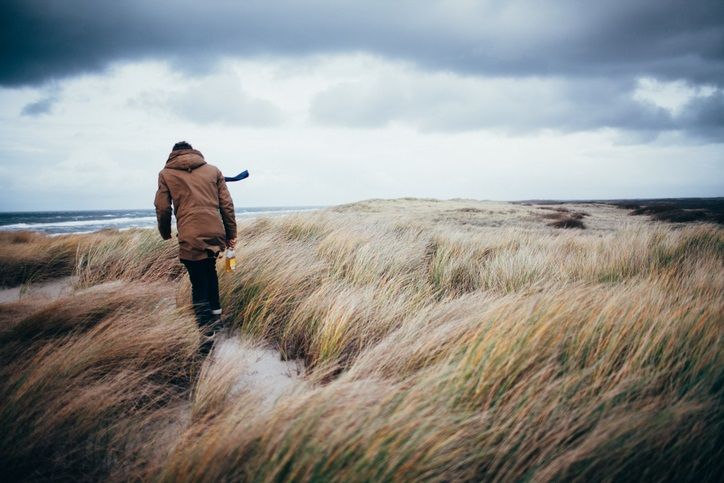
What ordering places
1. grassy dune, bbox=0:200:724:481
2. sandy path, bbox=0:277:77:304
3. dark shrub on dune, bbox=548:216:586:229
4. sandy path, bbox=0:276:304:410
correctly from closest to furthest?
grassy dune, bbox=0:200:724:481 → sandy path, bbox=0:276:304:410 → sandy path, bbox=0:277:77:304 → dark shrub on dune, bbox=548:216:586:229

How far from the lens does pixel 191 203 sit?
287 centimetres

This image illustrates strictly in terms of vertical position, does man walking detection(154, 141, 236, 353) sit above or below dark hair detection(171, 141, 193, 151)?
below

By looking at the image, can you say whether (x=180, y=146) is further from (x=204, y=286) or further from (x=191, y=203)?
(x=204, y=286)

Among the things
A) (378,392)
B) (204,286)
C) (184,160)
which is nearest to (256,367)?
(204,286)

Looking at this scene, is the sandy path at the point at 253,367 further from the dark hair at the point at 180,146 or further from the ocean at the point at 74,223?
the ocean at the point at 74,223

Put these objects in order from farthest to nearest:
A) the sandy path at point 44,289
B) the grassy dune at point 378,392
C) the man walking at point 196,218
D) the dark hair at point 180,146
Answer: the sandy path at point 44,289 < the dark hair at point 180,146 < the man walking at point 196,218 < the grassy dune at point 378,392

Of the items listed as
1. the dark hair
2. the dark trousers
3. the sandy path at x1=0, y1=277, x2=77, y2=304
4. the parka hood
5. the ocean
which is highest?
the dark hair

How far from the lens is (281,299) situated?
10.8 ft

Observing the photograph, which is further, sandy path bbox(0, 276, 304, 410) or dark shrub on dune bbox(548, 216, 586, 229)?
dark shrub on dune bbox(548, 216, 586, 229)

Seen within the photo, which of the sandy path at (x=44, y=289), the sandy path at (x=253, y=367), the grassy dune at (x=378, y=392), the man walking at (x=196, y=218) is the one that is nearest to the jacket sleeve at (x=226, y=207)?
the man walking at (x=196, y=218)

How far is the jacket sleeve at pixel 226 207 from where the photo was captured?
121 inches

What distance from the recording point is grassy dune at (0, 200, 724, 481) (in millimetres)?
1269

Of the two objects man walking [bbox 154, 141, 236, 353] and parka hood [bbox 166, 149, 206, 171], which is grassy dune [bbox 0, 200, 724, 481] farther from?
parka hood [bbox 166, 149, 206, 171]

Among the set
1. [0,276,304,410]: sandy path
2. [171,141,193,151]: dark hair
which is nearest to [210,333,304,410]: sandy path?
[0,276,304,410]: sandy path
